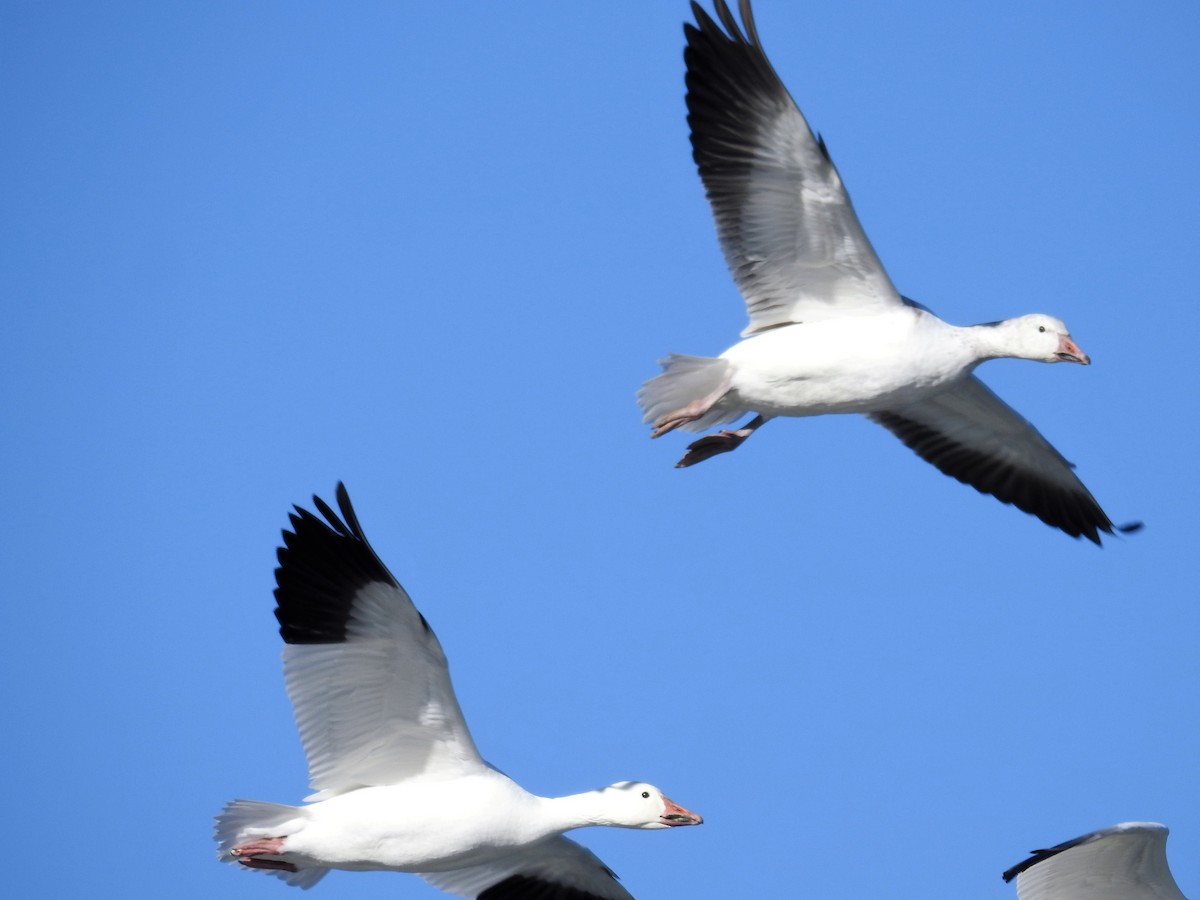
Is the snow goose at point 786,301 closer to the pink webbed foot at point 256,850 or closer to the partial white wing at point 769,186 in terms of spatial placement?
the partial white wing at point 769,186

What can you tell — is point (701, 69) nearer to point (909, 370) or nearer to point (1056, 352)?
point (909, 370)

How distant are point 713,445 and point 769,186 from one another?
1.55m

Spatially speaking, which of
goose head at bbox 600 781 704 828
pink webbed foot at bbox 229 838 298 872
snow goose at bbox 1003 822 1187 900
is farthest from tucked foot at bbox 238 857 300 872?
snow goose at bbox 1003 822 1187 900

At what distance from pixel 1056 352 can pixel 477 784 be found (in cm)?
398

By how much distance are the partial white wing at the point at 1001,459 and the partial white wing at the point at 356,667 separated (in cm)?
398

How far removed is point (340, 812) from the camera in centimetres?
915

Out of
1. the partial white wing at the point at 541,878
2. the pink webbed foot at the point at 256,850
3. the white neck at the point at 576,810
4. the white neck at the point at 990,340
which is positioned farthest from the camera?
the white neck at the point at 990,340

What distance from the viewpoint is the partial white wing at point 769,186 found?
9.68 meters

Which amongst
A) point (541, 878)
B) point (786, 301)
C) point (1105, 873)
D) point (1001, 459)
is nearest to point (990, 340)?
point (786, 301)

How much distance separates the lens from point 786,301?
10.3 metres

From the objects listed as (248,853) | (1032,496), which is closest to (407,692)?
(248,853)

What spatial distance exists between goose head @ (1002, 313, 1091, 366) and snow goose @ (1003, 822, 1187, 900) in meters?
2.62

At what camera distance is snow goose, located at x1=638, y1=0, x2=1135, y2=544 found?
9.73m

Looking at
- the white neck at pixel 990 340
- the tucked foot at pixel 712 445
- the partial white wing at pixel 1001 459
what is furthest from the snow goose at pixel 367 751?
the partial white wing at pixel 1001 459
